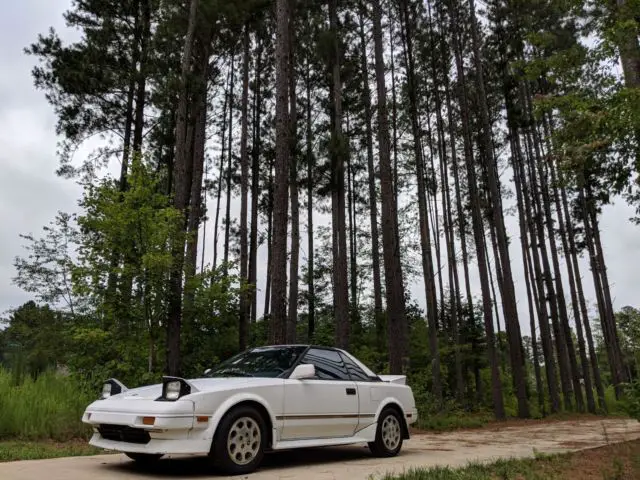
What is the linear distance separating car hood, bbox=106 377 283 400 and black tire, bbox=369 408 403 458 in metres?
1.97

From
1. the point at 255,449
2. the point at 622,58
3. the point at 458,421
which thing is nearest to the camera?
the point at 255,449

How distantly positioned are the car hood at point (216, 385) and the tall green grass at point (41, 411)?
13.9 feet

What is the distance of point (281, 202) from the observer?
37.3ft

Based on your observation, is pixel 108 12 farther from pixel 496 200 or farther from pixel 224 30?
pixel 496 200

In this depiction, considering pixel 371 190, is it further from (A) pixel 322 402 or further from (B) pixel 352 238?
(A) pixel 322 402

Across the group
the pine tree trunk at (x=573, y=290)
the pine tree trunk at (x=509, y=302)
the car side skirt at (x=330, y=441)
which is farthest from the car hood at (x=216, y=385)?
the pine tree trunk at (x=573, y=290)

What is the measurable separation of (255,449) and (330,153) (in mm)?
14184

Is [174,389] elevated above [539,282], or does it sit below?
below

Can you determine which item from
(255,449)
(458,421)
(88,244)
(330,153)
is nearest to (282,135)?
(88,244)

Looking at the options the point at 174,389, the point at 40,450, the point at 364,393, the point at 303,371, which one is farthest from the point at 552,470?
the point at 40,450

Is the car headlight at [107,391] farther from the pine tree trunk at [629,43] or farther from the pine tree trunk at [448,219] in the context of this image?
the pine tree trunk at [448,219]

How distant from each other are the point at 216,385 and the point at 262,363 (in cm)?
108

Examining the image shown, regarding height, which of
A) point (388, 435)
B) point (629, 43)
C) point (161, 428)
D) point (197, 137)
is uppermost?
point (197, 137)

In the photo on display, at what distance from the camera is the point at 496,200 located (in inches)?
759
